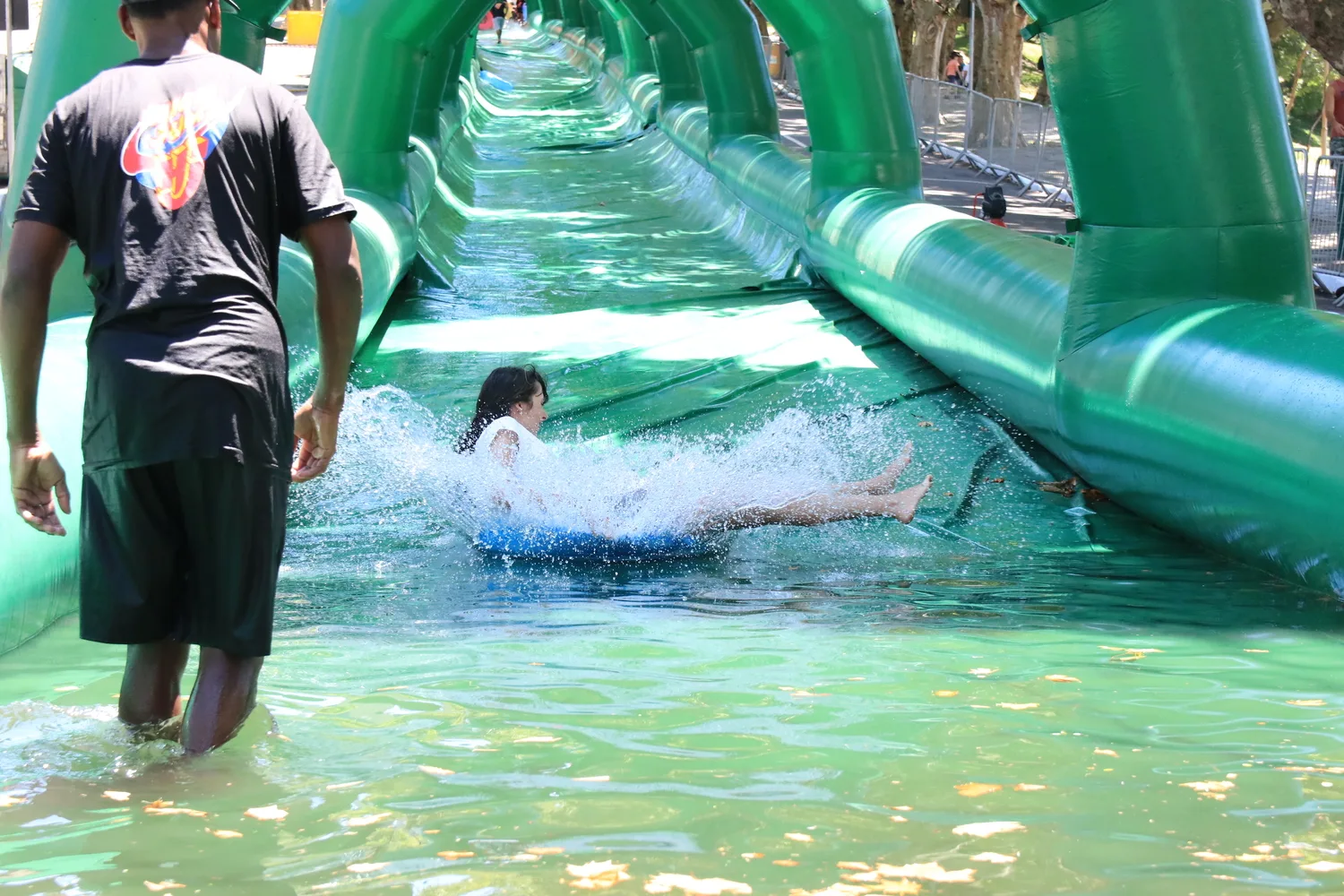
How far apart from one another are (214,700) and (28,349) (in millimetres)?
764

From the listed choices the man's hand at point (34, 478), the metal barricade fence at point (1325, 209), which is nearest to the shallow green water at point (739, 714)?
the man's hand at point (34, 478)

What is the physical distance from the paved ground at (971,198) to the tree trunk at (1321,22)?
10.4ft

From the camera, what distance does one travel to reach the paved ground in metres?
14.3

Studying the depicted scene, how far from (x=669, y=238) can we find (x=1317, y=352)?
8896 millimetres

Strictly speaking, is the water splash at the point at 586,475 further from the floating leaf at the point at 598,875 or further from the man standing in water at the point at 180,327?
the floating leaf at the point at 598,875

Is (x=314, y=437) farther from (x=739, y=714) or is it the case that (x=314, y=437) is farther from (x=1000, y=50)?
(x=1000, y=50)

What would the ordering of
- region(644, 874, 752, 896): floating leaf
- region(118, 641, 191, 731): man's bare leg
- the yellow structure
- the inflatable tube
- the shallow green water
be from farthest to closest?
the yellow structure → the inflatable tube → region(118, 641, 191, 731): man's bare leg → the shallow green water → region(644, 874, 752, 896): floating leaf

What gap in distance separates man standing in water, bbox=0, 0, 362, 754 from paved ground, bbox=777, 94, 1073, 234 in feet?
33.7

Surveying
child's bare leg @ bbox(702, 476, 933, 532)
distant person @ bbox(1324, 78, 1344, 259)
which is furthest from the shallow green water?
distant person @ bbox(1324, 78, 1344, 259)

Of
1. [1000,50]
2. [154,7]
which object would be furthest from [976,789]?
[1000,50]

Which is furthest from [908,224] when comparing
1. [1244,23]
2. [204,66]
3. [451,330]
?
[204,66]

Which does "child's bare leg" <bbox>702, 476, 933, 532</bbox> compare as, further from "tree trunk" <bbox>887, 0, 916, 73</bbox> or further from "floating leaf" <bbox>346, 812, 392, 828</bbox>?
"tree trunk" <bbox>887, 0, 916, 73</bbox>

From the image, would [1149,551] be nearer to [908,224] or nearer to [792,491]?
[792,491]

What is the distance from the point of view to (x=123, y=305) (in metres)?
2.85
